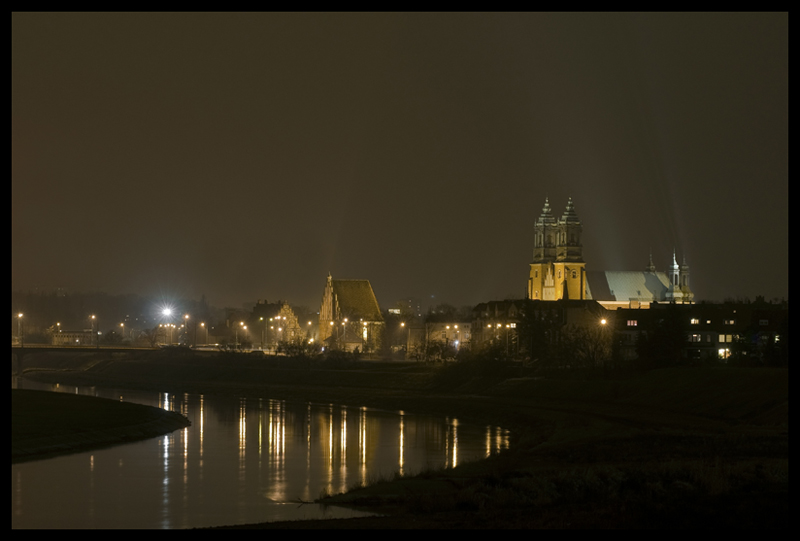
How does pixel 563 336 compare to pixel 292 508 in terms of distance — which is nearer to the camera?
pixel 292 508

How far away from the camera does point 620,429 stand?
55.5 m

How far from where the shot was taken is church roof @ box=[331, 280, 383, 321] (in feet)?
513

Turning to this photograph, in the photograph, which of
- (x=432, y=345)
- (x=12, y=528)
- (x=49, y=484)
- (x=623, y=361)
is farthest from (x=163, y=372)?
(x=12, y=528)

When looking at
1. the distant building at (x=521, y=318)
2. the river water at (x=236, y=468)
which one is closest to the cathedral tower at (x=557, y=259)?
the distant building at (x=521, y=318)

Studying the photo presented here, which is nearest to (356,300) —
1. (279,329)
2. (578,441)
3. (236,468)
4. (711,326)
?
(279,329)

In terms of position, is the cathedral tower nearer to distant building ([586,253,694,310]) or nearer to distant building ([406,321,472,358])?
distant building ([586,253,694,310])

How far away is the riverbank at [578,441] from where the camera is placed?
32.0 m

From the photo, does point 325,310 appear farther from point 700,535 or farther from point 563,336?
point 700,535

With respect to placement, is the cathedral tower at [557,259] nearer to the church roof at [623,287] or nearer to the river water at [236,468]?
the church roof at [623,287]

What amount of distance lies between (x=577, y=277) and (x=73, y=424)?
455 feet

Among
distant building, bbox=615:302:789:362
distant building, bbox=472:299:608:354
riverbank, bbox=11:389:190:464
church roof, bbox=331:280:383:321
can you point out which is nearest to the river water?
riverbank, bbox=11:389:190:464

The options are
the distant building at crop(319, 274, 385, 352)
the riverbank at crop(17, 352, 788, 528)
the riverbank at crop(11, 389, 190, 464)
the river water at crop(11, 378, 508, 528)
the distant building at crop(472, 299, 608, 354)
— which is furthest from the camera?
the distant building at crop(319, 274, 385, 352)

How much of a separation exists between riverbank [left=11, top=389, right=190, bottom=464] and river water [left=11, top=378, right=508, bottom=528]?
1265mm

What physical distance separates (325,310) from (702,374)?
103 meters
